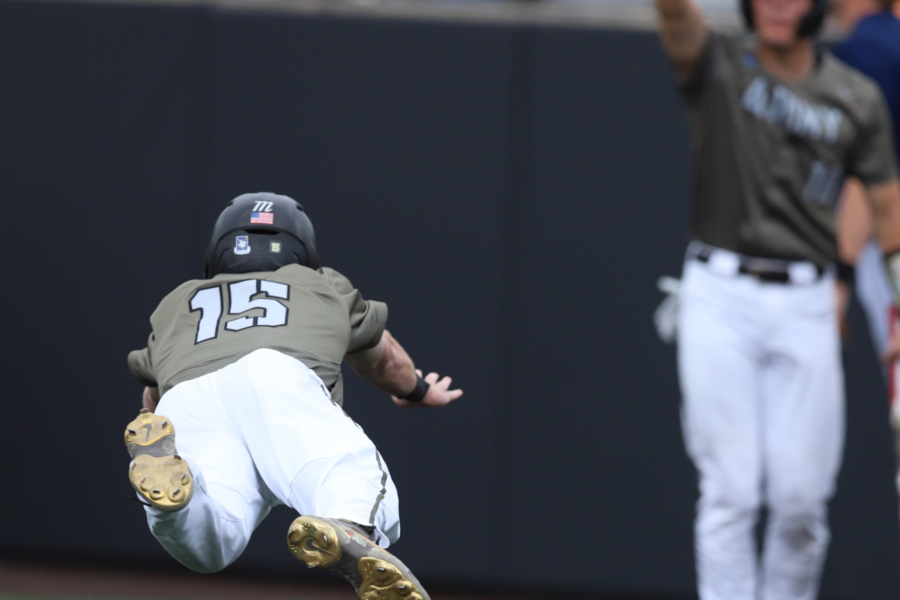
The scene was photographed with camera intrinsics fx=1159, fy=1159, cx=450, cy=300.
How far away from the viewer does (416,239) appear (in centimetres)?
541

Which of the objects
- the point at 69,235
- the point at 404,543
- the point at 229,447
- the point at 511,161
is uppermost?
the point at 511,161

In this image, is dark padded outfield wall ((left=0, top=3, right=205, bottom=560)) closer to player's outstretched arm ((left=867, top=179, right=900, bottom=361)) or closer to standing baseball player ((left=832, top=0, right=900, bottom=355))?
standing baseball player ((left=832, top=0, right=900, bottom=355))

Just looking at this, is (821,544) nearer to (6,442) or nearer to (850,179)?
(850,179)

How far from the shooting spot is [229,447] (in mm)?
2891

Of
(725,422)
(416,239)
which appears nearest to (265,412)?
(725,422)

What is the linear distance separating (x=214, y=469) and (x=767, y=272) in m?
1.91

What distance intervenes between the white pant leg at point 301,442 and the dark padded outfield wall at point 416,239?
A: 2.52 metres

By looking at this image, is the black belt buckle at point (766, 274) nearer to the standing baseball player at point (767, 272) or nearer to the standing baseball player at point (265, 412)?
the standing baseball player at point (767, 272)

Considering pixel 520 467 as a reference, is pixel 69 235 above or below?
above

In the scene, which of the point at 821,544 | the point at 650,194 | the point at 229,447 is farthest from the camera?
the point at 650,194

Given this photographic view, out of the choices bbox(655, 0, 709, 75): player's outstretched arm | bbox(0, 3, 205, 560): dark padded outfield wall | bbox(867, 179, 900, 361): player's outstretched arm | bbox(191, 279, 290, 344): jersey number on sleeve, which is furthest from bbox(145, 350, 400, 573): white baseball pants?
bbox(0, 3, 205, 560): dark padded outfield wall

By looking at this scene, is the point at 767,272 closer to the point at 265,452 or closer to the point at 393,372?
the point at 393,372

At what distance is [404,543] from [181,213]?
1.85 m

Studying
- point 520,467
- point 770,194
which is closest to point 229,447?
point 770,194
